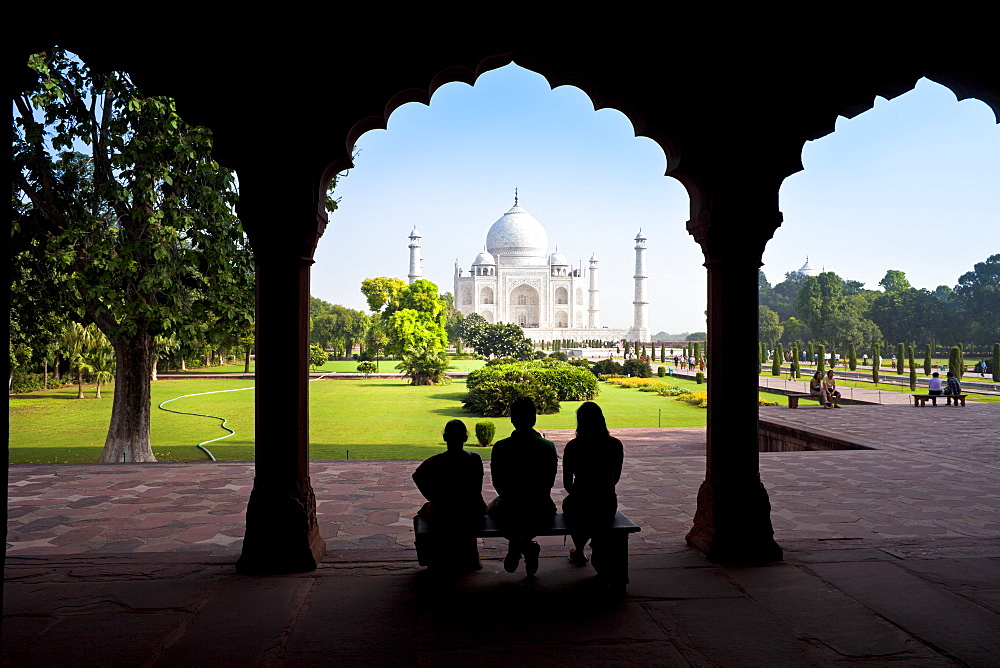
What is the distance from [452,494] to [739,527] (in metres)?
1.54

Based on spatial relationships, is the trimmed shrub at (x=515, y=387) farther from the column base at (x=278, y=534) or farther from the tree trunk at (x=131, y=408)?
the column base at (x=278, y=534)

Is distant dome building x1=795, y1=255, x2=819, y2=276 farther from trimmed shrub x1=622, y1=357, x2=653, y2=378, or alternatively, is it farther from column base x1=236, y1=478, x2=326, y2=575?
column base x1=236, y1=478, x2=326, y2=575

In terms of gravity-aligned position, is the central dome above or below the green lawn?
above

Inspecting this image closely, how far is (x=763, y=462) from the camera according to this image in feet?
23.3

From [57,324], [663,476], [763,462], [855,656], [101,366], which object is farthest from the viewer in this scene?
[101,366]

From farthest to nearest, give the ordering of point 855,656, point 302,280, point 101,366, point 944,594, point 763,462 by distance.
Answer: point 101,366 < point 763,462 < point 302,280 < point 944,594 < point 855,656

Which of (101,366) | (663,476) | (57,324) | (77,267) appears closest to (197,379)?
(101,366)

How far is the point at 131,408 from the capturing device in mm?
8719

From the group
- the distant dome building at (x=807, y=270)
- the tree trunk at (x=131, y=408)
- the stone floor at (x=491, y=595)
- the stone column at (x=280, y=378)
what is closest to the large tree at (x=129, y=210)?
the tree trunk at (x=131, y=408)

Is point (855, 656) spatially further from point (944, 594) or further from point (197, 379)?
point (197, 379)

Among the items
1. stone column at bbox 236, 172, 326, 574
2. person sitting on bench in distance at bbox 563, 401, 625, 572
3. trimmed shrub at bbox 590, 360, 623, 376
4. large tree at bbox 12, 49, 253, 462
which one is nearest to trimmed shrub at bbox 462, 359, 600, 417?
large tree at bbox 12, 49, 253, 462

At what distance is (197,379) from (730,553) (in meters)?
25.6

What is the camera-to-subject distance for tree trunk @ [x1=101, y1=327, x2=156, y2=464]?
28.2 feet

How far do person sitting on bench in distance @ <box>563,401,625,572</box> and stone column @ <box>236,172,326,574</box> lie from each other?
52.0 inches
